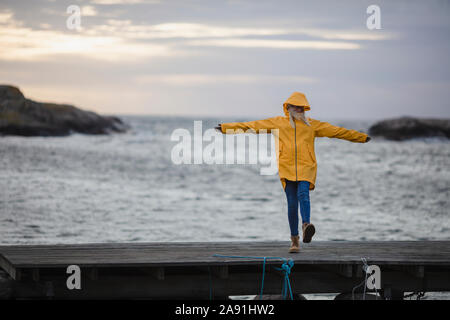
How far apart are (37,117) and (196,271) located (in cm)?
5369

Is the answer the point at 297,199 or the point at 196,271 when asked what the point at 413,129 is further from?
the point at 196,271

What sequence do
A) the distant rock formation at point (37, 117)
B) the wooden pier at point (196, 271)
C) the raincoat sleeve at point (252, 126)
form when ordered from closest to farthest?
the wooden pier at point (196, 271), the raincoat sleeve at point (252, 126), the distant rock formation at point (37, 117)

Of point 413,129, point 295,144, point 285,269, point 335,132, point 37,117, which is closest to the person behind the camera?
point 285,269

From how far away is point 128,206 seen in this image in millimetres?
22062

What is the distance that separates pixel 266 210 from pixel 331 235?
556 cm

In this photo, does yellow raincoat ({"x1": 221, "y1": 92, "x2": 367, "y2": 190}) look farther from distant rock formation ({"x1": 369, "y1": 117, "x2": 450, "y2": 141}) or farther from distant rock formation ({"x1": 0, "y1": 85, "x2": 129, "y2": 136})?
distant rock formation ({"x1": 369, "y1": 117, "x2": 450, "y2": 141})

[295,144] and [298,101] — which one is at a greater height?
[298,101]

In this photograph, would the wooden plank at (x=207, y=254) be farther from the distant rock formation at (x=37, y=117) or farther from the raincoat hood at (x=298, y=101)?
the distant rock formation at (x=37, y=117)

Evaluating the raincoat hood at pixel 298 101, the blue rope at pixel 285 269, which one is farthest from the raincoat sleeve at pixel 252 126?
the blue rope at pixel 285 269

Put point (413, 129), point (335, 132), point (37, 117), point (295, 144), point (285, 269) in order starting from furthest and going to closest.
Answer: point (413, 129) → point (37, 117) → point (335, 132) → point (295, 144) → point (285, 269)

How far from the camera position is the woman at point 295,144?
7.52 m

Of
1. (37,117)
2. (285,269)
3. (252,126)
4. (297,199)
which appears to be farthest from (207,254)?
(37,117)

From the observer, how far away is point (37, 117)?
5803 cm

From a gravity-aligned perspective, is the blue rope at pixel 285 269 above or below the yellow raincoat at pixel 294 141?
below
